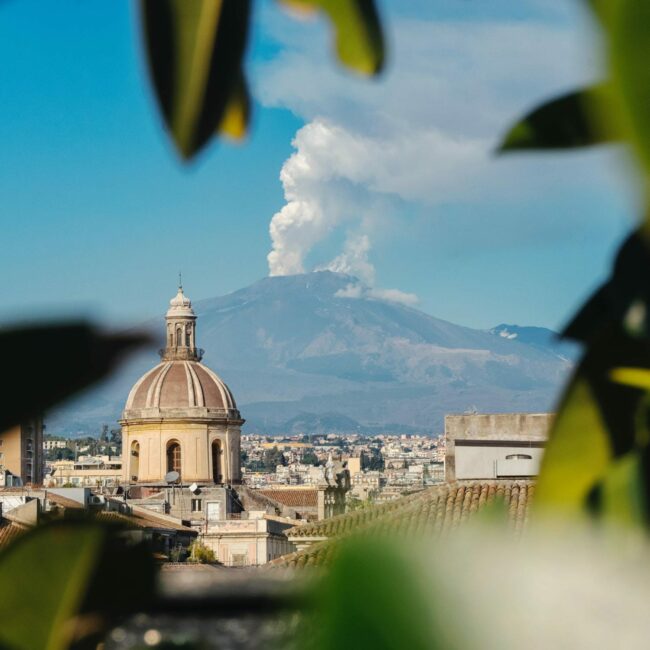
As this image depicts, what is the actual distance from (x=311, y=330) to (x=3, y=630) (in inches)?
7368

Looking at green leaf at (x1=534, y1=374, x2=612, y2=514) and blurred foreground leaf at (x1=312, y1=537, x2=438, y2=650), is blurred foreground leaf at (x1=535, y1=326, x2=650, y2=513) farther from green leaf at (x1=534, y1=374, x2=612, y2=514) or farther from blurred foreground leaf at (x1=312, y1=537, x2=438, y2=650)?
Result: blurred foreground leaf at (x1=312, y1=537, x2=438, y2=650)

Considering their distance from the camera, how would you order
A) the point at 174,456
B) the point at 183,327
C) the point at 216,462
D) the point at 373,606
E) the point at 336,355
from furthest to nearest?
the point at 336,355 < the point at 183,327 < the point at 216,462 < the point at 174,456 < the point at 373,606

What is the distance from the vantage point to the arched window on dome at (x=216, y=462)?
43781 millimetres

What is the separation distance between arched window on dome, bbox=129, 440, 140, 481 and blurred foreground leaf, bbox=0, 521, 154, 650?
1728 inches

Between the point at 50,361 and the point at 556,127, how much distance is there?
18cm

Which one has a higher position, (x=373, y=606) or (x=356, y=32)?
(x=356, y=32)

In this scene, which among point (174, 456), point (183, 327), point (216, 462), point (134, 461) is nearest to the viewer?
point (174, 456)

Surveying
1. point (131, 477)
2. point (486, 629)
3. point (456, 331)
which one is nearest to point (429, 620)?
point (486, 629)

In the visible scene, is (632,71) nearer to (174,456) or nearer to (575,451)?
(575,451)

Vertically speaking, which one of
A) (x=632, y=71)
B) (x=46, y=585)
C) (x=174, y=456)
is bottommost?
(x=174, y=456)

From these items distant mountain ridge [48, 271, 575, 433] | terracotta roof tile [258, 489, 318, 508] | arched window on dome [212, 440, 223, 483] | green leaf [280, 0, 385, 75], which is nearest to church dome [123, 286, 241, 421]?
arched window on dome [212, 440, 223, 483]

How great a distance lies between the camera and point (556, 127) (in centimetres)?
42

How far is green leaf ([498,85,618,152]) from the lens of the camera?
0.40 metres

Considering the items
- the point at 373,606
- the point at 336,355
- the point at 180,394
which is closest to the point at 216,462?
the point at 180,394
